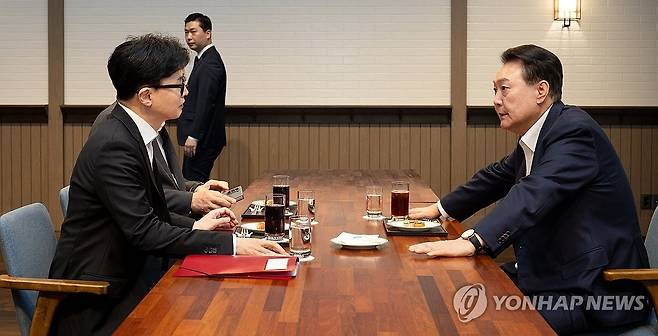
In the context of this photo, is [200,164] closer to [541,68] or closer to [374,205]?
[374,205]

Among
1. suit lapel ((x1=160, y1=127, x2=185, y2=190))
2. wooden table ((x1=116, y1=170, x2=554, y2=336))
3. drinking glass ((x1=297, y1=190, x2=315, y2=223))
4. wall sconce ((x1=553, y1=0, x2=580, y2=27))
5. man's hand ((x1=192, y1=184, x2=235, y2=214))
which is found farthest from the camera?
wall sconce ((x1=553, y1=0, x2=580, y2=27))

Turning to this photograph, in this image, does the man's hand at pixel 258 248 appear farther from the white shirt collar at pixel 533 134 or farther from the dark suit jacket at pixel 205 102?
the dark suit jacket at pixel 205 102

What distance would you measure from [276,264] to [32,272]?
0.83m

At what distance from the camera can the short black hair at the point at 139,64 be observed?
2768 mm

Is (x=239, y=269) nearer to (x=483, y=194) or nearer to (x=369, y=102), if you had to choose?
(x=483, y=194)

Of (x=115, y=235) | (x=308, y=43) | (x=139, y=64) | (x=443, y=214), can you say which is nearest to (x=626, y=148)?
(x=308, y=43)

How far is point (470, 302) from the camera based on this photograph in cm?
197

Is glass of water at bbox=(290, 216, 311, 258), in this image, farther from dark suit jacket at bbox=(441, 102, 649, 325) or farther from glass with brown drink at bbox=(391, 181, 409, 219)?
glass with brown drink at bbox=(391, 181, 409, 219)

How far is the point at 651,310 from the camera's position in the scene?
2.61 meters

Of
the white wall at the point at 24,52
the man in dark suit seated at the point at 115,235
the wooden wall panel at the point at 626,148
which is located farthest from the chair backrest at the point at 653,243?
the white wall at the point at 24,52

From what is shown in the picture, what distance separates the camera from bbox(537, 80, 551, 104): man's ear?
2877 millimetres

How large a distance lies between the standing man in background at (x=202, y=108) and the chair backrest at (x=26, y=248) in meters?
3.39

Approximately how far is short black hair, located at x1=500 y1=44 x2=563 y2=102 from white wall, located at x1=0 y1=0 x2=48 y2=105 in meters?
5.35

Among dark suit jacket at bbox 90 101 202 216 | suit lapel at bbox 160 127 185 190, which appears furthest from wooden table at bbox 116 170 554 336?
suit lapel at bbox 160 127 185 190
